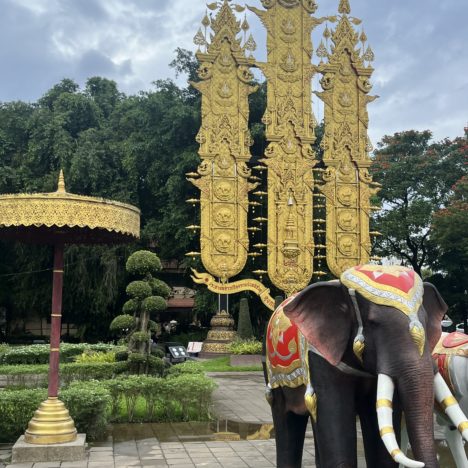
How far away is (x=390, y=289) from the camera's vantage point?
13.0 feet

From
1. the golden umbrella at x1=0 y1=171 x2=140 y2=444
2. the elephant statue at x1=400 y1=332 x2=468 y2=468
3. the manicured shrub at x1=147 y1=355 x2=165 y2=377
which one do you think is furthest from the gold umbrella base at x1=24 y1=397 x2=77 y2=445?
the elephant statue at x1=400 y1=332 x2=468 y2=468

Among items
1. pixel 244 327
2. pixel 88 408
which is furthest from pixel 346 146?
pixel 88 408

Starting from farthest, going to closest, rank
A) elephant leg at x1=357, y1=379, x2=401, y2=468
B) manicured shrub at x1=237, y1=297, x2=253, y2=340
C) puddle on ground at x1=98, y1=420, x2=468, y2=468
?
manicured shrub at x1=237, y1=297, x2=253, y2=340 < puddle on ground at x1=98, y1=420, x2=468, y2=468 < elephant leg at x1=357, y1=379, x2=401, y2=468

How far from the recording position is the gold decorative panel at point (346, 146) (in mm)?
20625

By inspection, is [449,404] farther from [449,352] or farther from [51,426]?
[51,426]

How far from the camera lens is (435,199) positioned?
92.2ft

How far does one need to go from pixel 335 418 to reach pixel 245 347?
46.5ft

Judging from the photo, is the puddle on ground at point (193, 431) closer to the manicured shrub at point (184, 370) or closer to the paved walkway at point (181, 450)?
the paved walkway at point (181, 450)

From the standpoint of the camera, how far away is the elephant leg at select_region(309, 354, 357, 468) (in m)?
4.07

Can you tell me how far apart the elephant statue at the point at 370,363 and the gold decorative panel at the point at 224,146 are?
571 inches

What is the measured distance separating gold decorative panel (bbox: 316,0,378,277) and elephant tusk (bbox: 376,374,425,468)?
666 inches

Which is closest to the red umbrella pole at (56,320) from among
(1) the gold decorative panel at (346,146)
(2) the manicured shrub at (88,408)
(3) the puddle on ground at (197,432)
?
(2) the manicured shrub at (88,408)

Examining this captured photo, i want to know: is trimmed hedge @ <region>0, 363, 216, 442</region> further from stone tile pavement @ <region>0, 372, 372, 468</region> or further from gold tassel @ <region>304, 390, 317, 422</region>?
gold tassel @ <region>304, 390, 317, 422</region>

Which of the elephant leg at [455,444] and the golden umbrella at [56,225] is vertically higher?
the golden umbrella at [56,225]
